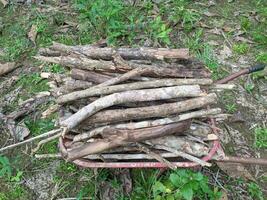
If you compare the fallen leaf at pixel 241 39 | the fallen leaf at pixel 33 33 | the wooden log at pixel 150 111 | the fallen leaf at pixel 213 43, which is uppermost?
the wooden log at pixel 150 111

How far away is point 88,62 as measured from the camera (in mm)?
2945

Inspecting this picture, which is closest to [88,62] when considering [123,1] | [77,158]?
[77,158]

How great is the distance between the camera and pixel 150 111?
274cm

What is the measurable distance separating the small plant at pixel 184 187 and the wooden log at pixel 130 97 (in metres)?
0.57

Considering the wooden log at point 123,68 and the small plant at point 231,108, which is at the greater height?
the wooden log at point 123,68

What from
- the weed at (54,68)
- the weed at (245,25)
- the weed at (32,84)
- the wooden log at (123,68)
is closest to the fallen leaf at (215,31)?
the weed at (245,25)

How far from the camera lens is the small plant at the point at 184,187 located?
2.75 metres

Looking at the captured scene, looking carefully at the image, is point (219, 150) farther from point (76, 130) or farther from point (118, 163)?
point (76, 130)

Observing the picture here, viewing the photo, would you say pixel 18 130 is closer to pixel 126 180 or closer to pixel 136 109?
pixel 126 180

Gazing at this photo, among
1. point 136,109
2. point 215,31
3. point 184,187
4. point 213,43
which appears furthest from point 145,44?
point 184,187

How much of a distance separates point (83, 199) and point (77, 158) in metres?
0.63

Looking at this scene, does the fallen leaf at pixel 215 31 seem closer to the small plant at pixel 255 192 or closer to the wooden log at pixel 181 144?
the small plant at pixel 255 192

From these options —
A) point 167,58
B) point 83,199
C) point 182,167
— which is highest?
point 167,58

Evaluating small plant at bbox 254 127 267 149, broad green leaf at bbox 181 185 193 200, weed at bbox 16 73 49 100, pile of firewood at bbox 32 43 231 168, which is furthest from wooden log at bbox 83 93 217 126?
weed at bbox 16 73 49 100
